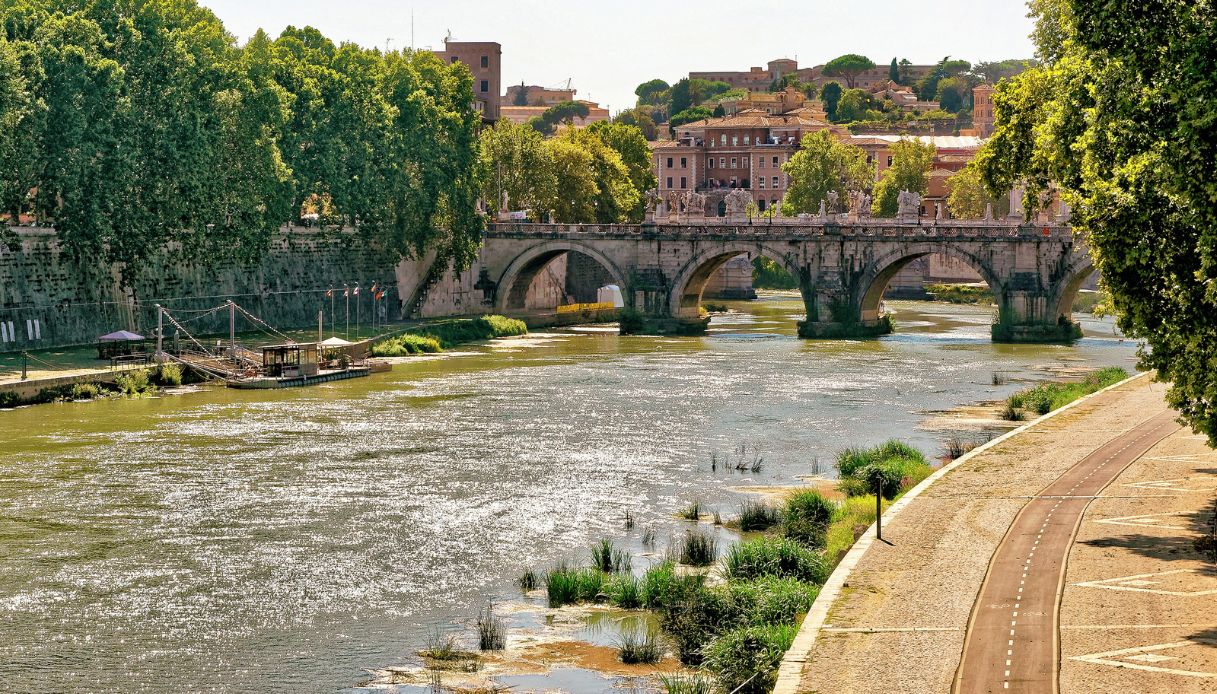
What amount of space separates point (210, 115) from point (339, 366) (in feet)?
39.9

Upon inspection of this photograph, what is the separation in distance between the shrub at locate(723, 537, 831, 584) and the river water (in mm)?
4181

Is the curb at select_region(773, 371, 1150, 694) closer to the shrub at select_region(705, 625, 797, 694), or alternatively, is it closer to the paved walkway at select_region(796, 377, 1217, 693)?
the paved walkway at select_region(796, 377, 1217, 693)

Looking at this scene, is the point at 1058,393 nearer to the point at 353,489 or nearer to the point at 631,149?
the point at 353,489

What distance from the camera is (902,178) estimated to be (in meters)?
149

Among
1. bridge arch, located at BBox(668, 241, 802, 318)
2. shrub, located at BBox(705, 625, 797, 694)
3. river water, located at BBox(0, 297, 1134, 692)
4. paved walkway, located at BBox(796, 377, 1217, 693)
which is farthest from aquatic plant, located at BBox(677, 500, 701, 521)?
bridge arch, located at BBox(668, 241, 802, 318)

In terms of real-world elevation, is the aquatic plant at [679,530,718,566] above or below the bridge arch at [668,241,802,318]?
below

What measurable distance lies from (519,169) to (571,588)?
3332 inches

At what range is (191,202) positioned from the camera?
72438mm

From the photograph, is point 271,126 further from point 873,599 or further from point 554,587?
point 873,599

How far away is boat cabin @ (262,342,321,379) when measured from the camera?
223 ft

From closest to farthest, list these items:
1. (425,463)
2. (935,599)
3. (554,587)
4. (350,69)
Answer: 1. (935,599)
2. (554,587)
3. (425,463)
4. (350,69)

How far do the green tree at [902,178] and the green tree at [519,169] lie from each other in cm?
4184

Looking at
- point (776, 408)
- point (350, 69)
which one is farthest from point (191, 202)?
point (776, 408)

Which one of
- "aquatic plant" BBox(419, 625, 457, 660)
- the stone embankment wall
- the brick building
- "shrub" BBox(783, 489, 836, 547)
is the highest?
the brick building
